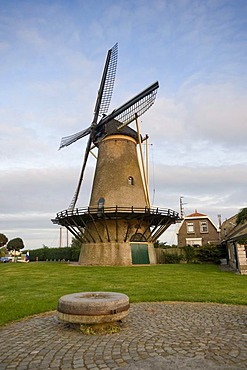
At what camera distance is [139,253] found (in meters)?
22.6

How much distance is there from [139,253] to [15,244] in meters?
51.3

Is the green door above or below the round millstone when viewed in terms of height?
above

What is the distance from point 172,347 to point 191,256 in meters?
23.2

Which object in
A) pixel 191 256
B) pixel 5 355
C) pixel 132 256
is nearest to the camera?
pixel 5 355

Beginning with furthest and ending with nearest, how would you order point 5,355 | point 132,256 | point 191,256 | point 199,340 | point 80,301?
point 191,256 < point 132,256 < point 80,301 < point 199,340 < point 5,355

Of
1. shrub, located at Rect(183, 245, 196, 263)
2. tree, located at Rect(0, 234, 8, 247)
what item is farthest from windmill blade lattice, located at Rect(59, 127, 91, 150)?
tree, located at Rect(0, 234, 8, 247)

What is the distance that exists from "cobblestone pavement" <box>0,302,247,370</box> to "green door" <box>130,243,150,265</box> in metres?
15.6

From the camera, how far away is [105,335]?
17.1ft

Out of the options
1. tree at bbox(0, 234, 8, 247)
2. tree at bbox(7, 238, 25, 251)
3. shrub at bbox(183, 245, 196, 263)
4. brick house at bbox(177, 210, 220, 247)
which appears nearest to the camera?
shrub at bbox(183, 245, 196, 263)

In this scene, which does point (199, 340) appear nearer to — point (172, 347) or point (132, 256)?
point (172, 347)

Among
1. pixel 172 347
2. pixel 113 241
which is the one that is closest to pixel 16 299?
pixel 172 347

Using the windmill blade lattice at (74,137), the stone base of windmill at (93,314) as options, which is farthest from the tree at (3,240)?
the stone base of windmill at (93,314)

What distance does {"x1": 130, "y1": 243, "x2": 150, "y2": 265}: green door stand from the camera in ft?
73.1

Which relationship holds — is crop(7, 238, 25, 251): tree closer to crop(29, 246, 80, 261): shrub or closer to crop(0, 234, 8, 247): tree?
crop(0, 234, 8, 247): tree
